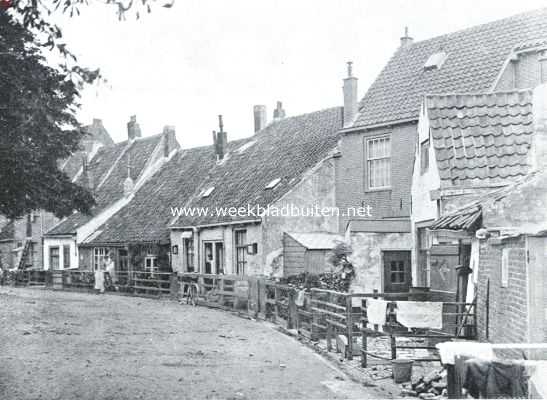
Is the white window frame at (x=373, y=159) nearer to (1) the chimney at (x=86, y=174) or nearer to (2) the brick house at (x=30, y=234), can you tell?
(1) the chimney at (x=86, y=174)

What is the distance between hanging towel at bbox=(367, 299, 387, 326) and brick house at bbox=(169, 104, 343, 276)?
14103mm

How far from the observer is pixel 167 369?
41.4 ft

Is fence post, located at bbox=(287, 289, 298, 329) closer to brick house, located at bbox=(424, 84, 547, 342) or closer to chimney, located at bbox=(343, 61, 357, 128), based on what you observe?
brick house, located at bbox=(424, 84, 547, 342)

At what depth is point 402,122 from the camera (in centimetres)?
2317

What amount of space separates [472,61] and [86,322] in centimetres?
1310

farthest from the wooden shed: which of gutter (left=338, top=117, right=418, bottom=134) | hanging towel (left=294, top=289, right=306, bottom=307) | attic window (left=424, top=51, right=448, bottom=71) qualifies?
hanging towel (left=294, top=289, right=306, bottom=307)

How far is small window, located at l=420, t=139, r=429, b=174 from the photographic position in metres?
17.2

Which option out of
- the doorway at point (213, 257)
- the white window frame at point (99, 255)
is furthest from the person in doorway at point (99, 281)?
the doorway at point (213, 257)

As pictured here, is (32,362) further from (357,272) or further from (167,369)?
(357,272)

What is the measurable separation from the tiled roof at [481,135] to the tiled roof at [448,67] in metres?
6.10

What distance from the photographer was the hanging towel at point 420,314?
480 inches

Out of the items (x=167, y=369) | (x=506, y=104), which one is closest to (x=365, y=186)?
(x=506, y=104)

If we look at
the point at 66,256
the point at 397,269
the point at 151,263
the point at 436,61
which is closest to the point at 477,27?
the point at 436,61

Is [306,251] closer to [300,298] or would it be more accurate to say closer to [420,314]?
[300,298]
